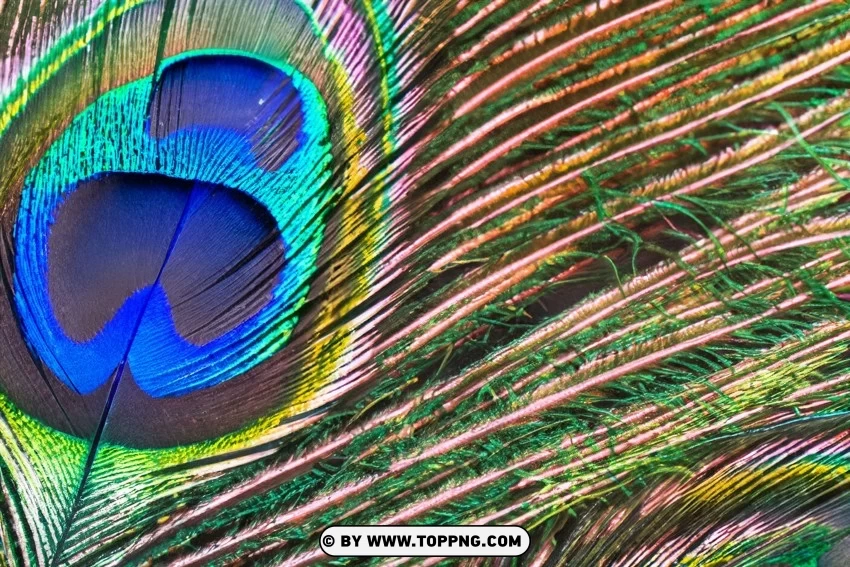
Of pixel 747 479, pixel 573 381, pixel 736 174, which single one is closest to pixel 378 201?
pixel 573 381

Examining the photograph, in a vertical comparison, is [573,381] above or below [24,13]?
below

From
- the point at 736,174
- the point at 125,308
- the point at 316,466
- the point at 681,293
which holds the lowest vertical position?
the point at 316,466

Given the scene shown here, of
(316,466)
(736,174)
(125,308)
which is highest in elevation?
(736,174)

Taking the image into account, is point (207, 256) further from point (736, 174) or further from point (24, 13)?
point (736, 174)

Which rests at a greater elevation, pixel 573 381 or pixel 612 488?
pixel 573 381

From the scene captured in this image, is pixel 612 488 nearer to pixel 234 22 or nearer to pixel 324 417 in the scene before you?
pixel 324 417

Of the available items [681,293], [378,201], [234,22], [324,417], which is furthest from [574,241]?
[234,22]
